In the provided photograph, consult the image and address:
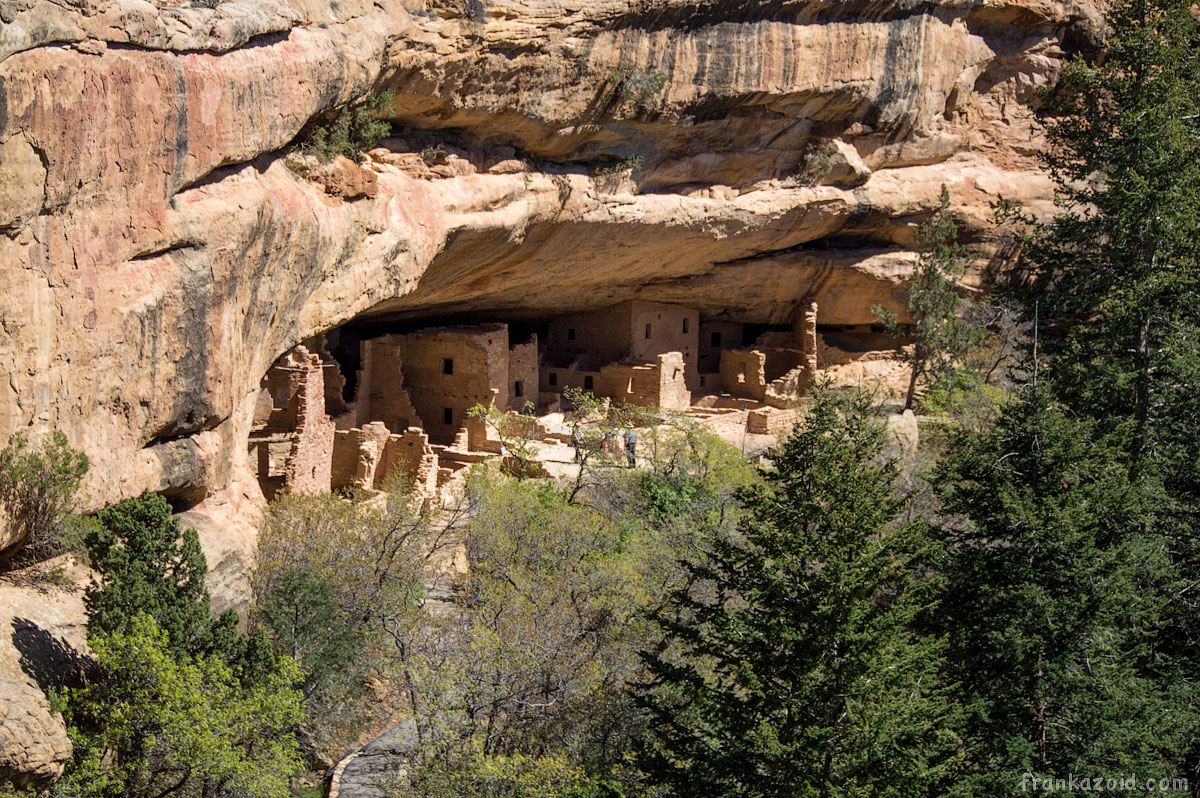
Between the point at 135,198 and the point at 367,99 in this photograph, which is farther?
the point at 367,99

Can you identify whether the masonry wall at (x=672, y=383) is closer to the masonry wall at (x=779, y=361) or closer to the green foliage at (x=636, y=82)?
the masonry wall at (x=779, y=361)

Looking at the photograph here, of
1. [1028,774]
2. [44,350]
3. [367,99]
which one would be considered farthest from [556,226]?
[1028,774]

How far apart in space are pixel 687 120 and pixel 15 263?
12.5 m

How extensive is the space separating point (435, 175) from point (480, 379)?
5783 mm

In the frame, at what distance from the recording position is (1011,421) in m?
14.7

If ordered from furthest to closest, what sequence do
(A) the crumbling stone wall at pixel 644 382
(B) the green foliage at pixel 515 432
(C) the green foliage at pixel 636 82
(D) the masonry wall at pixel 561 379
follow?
(D) the masonry wall at pixel 561 379 < (A) the crumbling stone wall at pixel 644 382 < (B) the green foliage at pixel 515 432 < (C) the green foliage at pixel 636 82

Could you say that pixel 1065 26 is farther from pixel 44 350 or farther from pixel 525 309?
pixel 44 350

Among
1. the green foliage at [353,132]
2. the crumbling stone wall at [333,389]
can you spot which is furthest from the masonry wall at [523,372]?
the green foliage at [353,132]

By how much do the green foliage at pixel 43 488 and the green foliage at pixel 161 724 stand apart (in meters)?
1.25

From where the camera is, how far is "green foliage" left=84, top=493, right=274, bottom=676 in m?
12.9

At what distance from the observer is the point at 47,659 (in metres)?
12.6

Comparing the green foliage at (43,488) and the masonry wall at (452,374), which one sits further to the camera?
the masonry wall at (452,374)

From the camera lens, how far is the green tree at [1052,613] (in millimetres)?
13352

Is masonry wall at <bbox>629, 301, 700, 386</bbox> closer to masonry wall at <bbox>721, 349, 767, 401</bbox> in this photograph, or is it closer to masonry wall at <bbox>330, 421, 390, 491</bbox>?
masonry wall at <bbox>721, 349, 767, 401</bbox>
